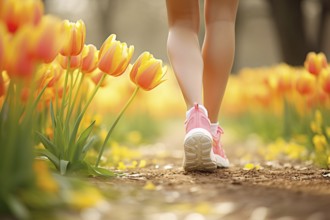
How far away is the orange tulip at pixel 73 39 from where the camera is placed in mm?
2215

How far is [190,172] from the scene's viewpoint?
2.53 metres

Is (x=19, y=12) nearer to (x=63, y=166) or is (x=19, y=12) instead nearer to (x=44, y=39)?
(x=44, y=39)

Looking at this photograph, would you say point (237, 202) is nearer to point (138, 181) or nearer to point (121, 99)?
point (138, 181)

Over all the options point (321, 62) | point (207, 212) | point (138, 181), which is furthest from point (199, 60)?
point (207, 212)

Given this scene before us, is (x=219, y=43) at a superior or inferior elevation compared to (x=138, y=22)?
inferior

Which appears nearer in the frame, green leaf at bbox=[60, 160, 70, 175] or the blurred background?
green leaf at bbox=[60, 160, 70, 175]

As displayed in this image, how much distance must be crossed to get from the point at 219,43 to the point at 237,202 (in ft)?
3.48

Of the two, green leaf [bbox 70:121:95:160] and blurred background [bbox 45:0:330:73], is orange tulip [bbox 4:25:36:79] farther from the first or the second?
blurred background [bbox 45:0:330:73]

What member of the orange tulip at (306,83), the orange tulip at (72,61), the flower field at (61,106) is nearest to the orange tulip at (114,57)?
the flower field at (61,106)

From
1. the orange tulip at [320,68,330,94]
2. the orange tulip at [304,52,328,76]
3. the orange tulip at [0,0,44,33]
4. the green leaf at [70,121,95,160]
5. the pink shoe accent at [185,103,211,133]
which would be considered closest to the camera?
the orange tulip at [0,0,44,33]

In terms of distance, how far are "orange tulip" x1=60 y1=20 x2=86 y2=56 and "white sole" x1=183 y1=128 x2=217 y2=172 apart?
551mm

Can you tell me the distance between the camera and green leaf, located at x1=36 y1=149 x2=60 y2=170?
2.21 metres

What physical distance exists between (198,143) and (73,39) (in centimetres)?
63

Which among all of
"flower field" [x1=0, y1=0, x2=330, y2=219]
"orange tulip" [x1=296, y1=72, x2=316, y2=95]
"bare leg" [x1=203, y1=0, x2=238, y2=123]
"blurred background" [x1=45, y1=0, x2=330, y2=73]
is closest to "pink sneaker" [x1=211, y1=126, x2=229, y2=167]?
"bare leg" [x1=203, y1=0, x2=238, y2=123]
